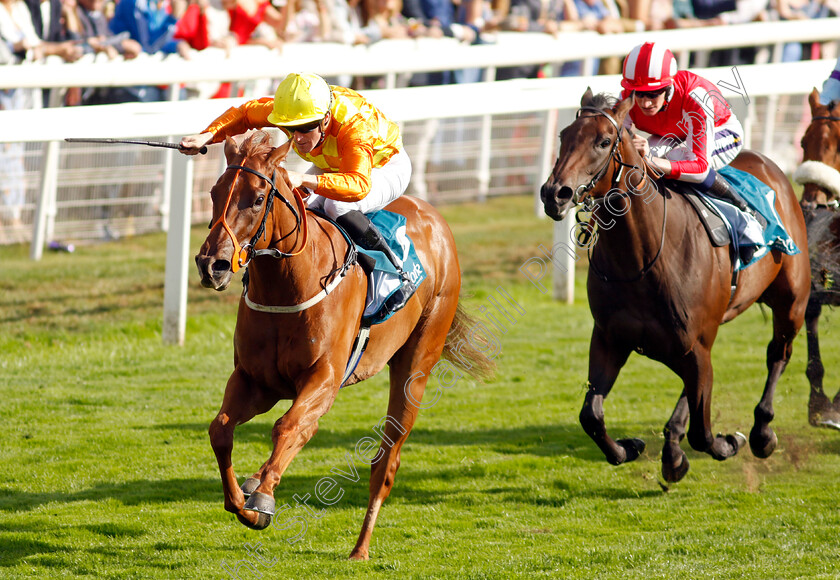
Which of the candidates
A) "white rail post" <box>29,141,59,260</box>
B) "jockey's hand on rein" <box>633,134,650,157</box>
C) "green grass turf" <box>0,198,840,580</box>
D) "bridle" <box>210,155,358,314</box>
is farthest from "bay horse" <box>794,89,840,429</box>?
"white rail post" <box>29,141,59,260</box>

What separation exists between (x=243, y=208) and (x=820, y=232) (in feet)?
12.7

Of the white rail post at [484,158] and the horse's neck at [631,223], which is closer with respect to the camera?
the horse's neck at [631,223]

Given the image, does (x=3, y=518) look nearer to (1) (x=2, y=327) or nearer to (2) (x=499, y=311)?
(1) (x=2, y=327)

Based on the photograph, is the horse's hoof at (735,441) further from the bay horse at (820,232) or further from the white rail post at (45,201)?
the white rail post at (45,201)

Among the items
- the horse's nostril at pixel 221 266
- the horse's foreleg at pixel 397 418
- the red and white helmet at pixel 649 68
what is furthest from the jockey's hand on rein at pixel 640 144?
the horse's nostril at pixel 221 266

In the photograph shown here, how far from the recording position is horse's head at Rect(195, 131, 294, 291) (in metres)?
3.45

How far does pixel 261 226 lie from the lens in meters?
3.63

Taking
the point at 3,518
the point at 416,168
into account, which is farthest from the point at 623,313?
the point at 416,168

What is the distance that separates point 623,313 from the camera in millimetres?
4730

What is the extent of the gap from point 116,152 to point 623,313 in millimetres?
5369

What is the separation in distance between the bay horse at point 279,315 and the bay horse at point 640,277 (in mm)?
872

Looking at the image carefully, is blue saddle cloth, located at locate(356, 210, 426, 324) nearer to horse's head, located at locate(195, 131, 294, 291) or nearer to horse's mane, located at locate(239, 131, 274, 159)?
horse's head, located at locate(195, 131, 294, 291)

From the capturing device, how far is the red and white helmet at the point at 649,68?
4.75m

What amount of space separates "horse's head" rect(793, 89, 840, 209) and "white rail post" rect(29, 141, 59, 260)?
17.6 ft
